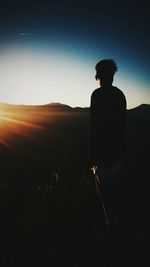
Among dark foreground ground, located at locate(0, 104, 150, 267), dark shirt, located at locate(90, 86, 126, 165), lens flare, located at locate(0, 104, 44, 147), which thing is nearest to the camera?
dark foreground ground, located at locate(0, 104, 150, 267)

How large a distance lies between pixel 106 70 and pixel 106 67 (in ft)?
0.13

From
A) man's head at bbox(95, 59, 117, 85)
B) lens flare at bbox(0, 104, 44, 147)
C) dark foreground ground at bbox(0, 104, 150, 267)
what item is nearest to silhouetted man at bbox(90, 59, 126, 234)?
man's head at bbox(95, 59, 117, 85)

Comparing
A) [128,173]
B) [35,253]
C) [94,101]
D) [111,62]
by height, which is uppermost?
[111,62]

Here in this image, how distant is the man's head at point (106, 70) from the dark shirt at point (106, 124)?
0.32 feet

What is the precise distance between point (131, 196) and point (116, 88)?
8.85 feet

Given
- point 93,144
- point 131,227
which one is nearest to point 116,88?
point 93,144

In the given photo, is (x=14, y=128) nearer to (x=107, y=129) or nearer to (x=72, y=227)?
(x=72, y=227)

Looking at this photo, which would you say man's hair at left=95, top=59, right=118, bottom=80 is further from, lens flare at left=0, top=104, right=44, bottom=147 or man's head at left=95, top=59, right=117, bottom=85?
lens flare at left=0, top=104, right=44, bottom=147

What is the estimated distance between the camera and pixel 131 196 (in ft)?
20.2

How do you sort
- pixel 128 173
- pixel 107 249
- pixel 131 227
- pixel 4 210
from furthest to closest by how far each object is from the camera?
pixel 128 173, pixel 4 210, pixel 131 227, pixel 107 249

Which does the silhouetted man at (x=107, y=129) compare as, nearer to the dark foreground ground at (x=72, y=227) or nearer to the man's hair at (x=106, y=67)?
the man's hair at (x=106, y=67)

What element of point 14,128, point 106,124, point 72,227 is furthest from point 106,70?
point 14,128

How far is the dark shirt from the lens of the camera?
13.6 ft

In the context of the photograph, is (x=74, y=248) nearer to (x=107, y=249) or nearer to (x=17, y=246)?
(x=107, y=249)
